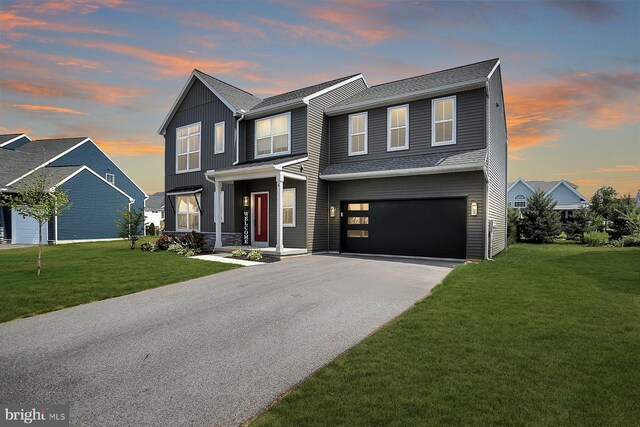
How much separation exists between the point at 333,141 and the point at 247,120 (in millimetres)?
4340

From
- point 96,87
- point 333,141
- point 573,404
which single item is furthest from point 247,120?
point 573,404

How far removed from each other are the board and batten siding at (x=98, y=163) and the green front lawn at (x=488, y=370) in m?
31.9

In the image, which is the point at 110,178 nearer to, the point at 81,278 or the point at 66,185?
the point at 66,185

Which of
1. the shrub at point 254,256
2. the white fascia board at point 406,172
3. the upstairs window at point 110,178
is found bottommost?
the shrub at point 254,256

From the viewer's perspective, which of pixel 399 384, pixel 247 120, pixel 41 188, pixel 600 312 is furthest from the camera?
pixel 247 120

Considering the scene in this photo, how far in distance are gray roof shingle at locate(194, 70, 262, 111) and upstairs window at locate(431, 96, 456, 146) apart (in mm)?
8710

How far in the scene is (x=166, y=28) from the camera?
1314 cm

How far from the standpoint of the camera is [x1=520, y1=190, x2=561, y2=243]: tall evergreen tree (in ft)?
73.1

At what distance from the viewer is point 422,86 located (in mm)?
13750

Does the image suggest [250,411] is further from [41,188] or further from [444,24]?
[444,24]

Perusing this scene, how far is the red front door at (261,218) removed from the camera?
612 inches

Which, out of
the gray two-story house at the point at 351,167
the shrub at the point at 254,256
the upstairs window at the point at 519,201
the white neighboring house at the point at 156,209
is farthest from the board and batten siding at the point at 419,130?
the white neighboring house at the point at 156,209

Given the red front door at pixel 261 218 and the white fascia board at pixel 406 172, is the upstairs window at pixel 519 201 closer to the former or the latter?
the white fascia board at pixel 406 172

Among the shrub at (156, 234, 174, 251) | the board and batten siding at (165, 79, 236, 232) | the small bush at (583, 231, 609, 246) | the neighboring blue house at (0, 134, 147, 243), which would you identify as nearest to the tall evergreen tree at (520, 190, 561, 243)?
the small bush at (583, 231, 609, 246)
